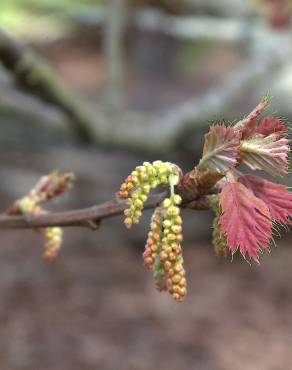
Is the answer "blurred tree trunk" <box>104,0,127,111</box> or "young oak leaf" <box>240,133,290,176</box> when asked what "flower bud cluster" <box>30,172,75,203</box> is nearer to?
"young oak leaf" <box>240,133,290,176</box>

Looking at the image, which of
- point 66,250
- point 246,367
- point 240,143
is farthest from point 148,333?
point 240,143

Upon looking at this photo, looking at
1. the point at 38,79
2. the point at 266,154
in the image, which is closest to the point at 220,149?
the point at 266,154

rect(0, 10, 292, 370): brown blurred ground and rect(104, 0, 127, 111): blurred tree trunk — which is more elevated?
rect(104, 0, 127, 111): blurred tree trunk

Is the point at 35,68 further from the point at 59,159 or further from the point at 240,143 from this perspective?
the point at 59,159

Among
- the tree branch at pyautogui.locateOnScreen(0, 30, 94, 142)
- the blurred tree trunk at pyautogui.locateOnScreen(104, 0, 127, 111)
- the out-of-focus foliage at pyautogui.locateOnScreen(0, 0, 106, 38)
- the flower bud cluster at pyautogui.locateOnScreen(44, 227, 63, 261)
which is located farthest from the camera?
the out-of-focus foliage at pyautogui.locateOnScreen(0, 0, 106, 38)

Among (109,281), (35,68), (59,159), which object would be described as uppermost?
(35,68)

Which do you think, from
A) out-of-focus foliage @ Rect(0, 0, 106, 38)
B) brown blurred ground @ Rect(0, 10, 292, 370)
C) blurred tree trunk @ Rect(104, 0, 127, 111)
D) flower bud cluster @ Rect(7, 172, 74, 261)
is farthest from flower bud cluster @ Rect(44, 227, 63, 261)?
out-of-focus foliage @ Rect(0, 0, 106, 38)

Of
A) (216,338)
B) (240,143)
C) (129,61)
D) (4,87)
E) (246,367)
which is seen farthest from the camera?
(129,61)

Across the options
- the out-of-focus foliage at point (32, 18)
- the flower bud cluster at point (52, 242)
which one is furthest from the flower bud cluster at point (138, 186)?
the out-of-focus foliage at point (32, 18)
